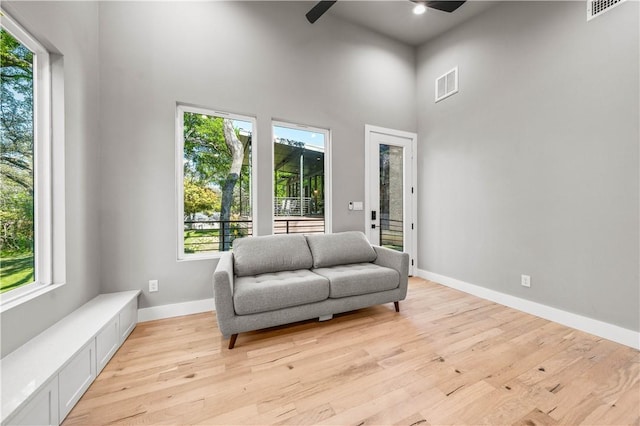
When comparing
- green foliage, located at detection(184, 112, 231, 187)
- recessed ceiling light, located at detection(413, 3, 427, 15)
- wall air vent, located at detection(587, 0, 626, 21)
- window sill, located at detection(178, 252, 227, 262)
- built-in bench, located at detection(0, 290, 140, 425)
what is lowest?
built-in bench, located at detection(0, 290, 140, 425)

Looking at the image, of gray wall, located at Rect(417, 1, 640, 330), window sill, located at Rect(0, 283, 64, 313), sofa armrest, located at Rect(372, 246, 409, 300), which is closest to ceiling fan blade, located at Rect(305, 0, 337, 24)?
gray wall, located at Rect(417, 1, 640, 330)

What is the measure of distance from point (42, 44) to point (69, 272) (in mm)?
1616

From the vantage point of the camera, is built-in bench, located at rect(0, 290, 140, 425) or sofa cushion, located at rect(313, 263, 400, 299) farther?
sofa cushion, located at rect(313, 263, 400, 299)

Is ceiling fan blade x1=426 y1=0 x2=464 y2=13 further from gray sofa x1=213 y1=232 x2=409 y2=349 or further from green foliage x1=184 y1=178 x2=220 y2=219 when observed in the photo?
green foliage x1=184 y1=178 x2=220 y2=219

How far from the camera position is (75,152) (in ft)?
6.70

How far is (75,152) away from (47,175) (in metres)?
0.28

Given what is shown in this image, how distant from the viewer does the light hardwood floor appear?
4.62ft

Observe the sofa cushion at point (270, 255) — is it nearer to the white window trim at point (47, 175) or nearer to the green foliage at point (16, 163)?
the white window trim at point (47, 175)

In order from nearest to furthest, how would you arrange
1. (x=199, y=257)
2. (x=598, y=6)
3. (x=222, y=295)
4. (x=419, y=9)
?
1. (x=222, y=295)
2. (x=598, y=6)
3. (x=199, y=257)
4. (x=419, y=9)

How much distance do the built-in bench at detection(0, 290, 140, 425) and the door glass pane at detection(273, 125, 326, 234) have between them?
1776 millimetres

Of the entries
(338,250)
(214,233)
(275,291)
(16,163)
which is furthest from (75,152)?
(338,250)

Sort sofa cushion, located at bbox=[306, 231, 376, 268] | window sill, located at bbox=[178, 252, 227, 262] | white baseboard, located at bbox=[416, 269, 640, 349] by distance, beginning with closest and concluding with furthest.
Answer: white baseboard, located at bbox=[416, 269, 640, 349] → window sill, located at bbox=[178, 252, 227, 262] → sofa cushion, located at bbox=[306, 231, 376, 268]

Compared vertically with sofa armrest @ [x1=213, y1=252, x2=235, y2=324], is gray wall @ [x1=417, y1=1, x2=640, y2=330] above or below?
above

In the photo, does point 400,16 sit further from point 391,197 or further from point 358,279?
point 358,279
